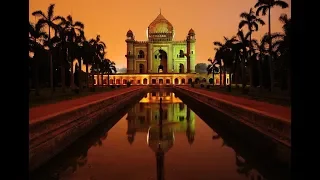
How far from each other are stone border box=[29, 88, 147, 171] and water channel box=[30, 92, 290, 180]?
0.78ft

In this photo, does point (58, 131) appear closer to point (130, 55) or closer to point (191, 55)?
point (191, 55)

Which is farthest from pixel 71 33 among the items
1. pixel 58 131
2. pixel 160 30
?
pixel 160 30

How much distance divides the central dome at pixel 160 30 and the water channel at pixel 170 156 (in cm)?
7023

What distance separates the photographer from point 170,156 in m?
9.70

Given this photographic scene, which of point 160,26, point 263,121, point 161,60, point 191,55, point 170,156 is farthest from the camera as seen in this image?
point 161,60

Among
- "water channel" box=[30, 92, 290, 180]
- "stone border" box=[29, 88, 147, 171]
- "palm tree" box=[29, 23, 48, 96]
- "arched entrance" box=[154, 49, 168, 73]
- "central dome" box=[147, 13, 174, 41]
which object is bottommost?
"water channel" box=[30, 92, 290, 180]

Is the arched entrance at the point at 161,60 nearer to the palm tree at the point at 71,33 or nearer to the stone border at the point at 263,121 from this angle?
the palm tree at the point at 71,33

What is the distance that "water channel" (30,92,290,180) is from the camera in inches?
305

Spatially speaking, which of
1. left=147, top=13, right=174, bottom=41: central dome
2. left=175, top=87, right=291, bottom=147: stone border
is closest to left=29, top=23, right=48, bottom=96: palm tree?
left=175, top=87, right=291, bottom=147: stone border

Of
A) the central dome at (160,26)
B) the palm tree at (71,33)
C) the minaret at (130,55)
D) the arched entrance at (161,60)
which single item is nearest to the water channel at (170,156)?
the palm tree at (71,33)

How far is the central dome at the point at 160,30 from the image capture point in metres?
84.2

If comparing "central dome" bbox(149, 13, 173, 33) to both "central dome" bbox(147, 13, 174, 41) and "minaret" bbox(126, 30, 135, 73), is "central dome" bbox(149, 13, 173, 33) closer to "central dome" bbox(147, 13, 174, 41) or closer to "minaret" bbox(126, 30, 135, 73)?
"central dome" bbox(147, 13, 174, 41)

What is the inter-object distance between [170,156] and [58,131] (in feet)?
10.1
